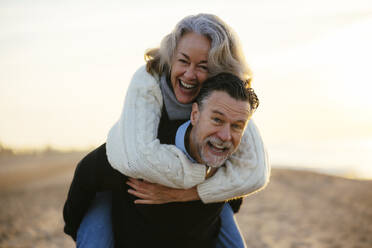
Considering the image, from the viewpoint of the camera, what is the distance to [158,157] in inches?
93.8

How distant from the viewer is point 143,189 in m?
2.64

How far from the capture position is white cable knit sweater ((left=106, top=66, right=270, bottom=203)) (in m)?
2.40

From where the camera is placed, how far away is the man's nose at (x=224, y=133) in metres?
2.52

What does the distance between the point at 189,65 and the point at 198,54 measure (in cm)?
12

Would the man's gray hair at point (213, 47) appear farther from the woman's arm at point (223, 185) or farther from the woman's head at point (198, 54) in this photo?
the woman's arm at point (223, 185)

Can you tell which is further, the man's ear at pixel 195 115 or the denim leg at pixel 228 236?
the denim leg at pixel 228 236

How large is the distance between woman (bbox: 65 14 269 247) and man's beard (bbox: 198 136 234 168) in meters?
0.06

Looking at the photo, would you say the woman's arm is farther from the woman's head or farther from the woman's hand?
the woman's head

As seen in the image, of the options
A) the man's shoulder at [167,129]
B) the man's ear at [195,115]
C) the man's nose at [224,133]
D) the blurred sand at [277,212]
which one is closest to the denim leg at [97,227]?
the man's shoulder at [167,129]

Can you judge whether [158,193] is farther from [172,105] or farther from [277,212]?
[277,212]

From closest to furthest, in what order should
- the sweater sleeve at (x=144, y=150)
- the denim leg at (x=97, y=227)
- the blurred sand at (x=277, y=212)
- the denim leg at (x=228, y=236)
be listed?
the sweater sleeve at (x=144, y=150), the denim leg at (x=97, y=227), the denim leg at (x=228, y=236), the blurred sand at (x=277, y=212)

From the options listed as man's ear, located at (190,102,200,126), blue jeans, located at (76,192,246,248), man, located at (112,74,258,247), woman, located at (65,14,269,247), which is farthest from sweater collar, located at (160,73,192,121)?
blue jeans, located at (76,192,246,248)

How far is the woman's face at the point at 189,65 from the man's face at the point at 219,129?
40 centimetres

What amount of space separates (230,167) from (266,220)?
244 inches
